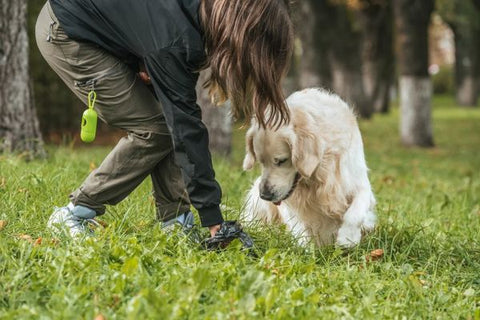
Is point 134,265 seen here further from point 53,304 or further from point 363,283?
point 363,283

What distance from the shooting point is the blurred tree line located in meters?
11.8

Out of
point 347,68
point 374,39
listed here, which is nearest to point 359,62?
point 347,68

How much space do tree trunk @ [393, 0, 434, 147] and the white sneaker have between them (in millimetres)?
11301

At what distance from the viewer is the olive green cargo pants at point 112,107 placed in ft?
12.1

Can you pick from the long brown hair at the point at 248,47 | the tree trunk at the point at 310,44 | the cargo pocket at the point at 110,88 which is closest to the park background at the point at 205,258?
the cargo pocket at the point at 110,88

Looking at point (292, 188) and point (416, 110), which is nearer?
point (292, 188)

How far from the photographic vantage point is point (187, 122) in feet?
11.3

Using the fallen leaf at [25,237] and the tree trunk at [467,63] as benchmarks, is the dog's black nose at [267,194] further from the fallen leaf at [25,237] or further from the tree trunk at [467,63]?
the tree trunk at [467,63]

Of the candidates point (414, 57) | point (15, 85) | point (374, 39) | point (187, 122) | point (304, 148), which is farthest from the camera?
point (374, 39)

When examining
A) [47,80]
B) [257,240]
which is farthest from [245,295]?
[47,80]

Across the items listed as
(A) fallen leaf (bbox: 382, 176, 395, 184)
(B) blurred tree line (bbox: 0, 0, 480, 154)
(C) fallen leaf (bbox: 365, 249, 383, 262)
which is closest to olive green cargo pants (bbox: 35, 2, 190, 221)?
(B) blurred tree line (bbox: 0, 0, 480, 154)

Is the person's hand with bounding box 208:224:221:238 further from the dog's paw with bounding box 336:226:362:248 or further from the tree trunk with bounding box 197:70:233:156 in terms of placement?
the tree trunk with bounding box 197:70:233:156

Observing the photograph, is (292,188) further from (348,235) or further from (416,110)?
(416,110)

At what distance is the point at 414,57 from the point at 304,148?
34.8 ft
